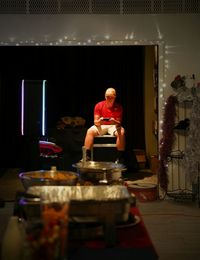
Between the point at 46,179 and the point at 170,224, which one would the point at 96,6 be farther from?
the point at 46,179

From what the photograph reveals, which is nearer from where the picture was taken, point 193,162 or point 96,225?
point 96,225

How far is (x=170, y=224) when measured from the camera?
4547 millimetres

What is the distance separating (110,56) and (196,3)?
2990 mm

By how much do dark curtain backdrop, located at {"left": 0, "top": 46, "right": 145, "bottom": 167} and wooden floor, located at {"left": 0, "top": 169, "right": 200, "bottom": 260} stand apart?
229 cm

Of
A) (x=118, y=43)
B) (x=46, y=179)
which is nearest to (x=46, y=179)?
(x=46, y=179)

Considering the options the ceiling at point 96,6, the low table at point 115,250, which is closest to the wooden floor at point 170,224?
the low table at point 115,250

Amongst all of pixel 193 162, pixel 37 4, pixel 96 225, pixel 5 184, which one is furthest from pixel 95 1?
pixel 96 225

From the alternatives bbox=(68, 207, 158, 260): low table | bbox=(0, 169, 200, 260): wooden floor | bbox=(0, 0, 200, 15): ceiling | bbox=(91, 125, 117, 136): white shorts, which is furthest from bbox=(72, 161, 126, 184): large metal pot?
bbox=(91, 125, 117, 136): white shorts

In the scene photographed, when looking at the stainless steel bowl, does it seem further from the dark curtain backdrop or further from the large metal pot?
the dark curtain backdrop

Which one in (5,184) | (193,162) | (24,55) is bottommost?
(5,184)

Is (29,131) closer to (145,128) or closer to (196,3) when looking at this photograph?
(145,128)

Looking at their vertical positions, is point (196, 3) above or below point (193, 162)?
above

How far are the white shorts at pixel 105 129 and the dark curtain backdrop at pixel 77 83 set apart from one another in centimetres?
163

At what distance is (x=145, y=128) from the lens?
335 inches
